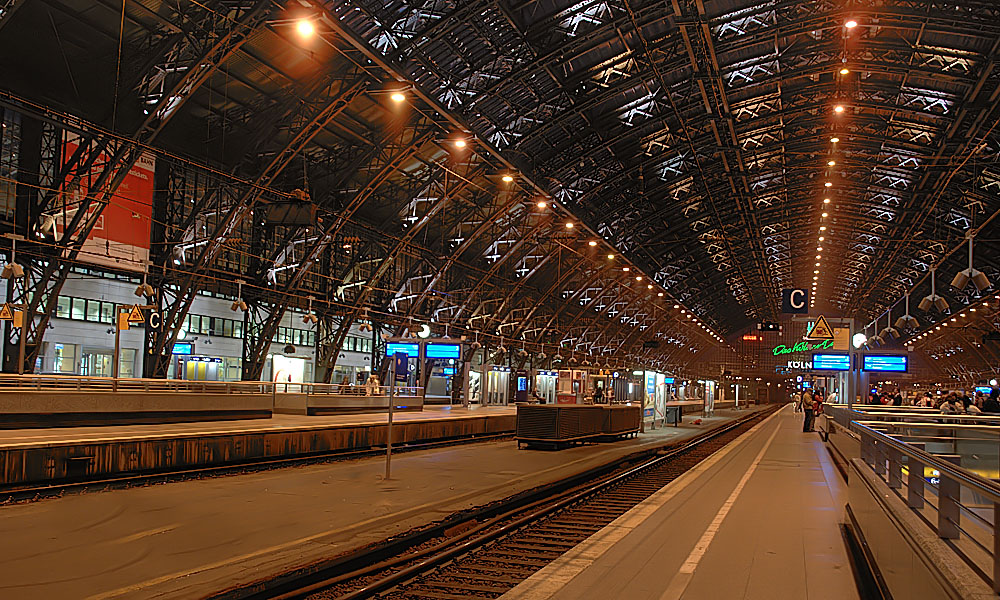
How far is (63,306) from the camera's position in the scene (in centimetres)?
3039

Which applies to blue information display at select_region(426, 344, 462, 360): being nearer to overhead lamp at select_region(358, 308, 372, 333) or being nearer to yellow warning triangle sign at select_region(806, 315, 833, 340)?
overhead lamp at select_region(358, 308, 372, 333)

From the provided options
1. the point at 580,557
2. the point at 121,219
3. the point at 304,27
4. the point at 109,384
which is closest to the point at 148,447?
the point at 109,384

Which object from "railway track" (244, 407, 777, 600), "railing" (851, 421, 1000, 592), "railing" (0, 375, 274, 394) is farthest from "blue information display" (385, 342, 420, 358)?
"railing" (851, 421, 1000, 592)

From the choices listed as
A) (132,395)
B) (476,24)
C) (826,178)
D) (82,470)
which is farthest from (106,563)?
(826,178)

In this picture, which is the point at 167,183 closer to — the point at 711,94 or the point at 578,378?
the point at 578,378

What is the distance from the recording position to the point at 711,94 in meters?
32.3

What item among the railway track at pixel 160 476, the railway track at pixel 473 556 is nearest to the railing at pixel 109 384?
the railway track at pixel 160 476

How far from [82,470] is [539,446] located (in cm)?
1316

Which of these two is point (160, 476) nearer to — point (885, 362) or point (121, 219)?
point (121, 219)

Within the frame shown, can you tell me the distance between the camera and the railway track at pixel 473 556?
8.09 metres

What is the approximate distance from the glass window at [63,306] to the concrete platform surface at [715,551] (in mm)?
24288

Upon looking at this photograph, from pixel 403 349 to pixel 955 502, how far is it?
1493 inches

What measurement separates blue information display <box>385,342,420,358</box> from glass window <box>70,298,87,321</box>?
1453 cm

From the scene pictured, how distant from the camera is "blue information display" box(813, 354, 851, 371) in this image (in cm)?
3088
